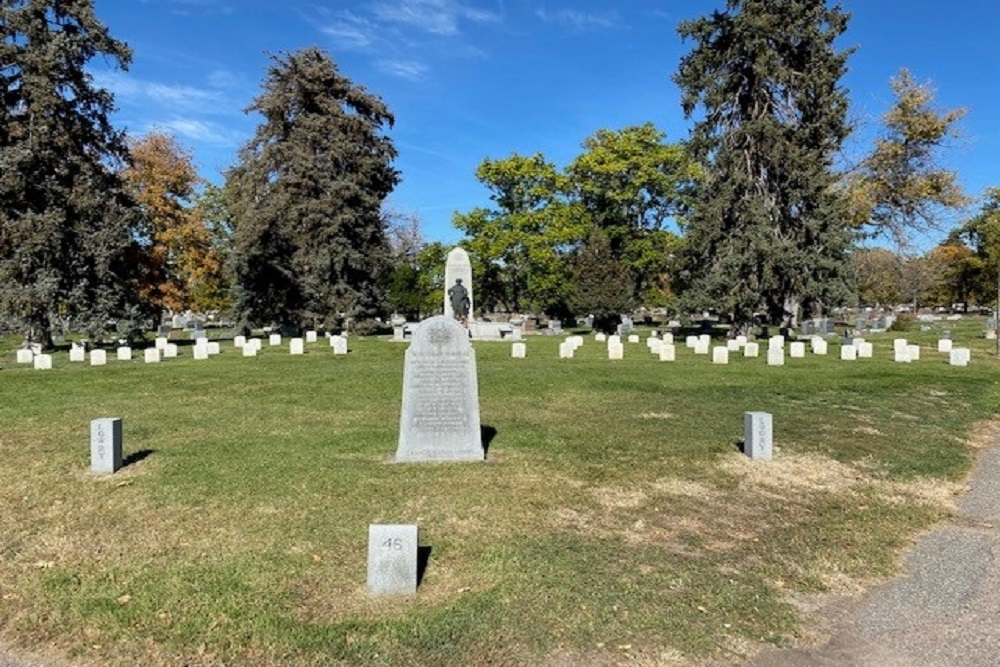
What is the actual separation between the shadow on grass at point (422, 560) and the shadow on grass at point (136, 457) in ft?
16.2

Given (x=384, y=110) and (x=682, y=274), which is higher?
(x=384, y=110)

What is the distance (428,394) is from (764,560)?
4486 millimetres

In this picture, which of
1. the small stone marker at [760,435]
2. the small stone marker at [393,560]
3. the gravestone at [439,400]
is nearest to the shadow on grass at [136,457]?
the gravestone at [439,400]

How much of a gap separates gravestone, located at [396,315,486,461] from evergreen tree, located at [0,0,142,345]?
75.1ft

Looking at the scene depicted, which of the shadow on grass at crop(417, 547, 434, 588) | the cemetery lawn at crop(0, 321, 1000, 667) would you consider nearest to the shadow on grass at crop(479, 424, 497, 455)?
the cemetery lawn at crop(0, 321, 1000, 667)

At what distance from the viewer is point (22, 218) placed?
25500mm

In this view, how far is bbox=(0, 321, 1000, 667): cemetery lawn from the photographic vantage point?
4805 mm

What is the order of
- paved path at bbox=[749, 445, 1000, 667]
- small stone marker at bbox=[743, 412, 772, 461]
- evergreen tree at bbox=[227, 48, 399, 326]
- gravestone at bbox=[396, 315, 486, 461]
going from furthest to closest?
1. evergreen tree at bbox=[227, 48, 399, 326]
2. small stone marker at bbox=[743, 412, 772, 461]
3. gravestone at bbox=[396, 315, 486, 461]
4. paved path at bbox=[749, 445, 1000, 667]

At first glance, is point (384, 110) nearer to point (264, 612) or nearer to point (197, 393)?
point (197, 393)

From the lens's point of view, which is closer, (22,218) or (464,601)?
(464,601)

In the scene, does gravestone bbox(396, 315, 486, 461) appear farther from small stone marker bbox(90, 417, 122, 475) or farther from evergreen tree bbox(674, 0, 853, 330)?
evergreen tree bbox(674, 0, 853, 330)

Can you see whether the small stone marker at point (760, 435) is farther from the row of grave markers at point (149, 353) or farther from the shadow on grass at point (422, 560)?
the row of grave markers at point (149, 353)

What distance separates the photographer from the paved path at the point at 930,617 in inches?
179

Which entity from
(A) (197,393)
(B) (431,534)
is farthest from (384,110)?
(B) (431,534)
